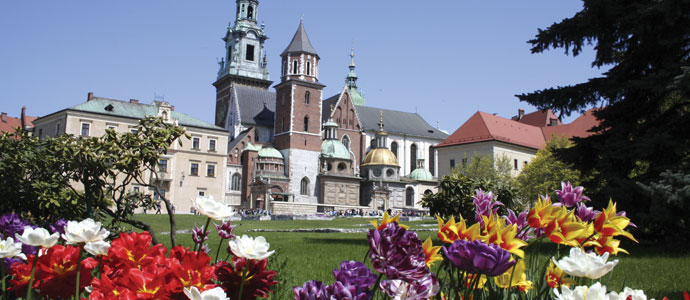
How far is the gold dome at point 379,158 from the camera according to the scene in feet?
201

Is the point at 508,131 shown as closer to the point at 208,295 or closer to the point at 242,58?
the point at 242,58

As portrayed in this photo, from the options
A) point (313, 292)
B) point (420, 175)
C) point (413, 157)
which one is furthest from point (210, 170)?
point (313, 292)

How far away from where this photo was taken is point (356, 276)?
198 cm

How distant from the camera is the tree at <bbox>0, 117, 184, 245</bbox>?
7.51m

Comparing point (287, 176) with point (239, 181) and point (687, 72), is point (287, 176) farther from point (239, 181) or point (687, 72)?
point (687, 72)

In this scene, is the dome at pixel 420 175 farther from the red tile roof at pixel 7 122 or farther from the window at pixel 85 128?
the red tile roof at pixel 7 122

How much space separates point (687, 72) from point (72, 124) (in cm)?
4797

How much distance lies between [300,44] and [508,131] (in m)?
24.4

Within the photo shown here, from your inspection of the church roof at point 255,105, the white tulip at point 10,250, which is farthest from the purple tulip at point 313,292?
the church roof at point 255,105

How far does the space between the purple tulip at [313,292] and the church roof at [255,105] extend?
202 ft

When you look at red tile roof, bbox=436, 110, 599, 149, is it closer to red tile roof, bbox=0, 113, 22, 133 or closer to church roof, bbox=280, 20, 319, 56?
church roof, bbox=280, 20, 319, 56

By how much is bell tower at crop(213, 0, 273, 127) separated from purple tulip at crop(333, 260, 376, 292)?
2717 inches

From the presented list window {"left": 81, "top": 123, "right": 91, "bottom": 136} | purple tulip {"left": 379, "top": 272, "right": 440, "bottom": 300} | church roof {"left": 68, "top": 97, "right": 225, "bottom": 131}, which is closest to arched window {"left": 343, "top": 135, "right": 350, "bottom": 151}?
church roof {"left": 68, "top": 97, "right": 225, "bottom": 131}

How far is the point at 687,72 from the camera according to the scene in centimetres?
922
